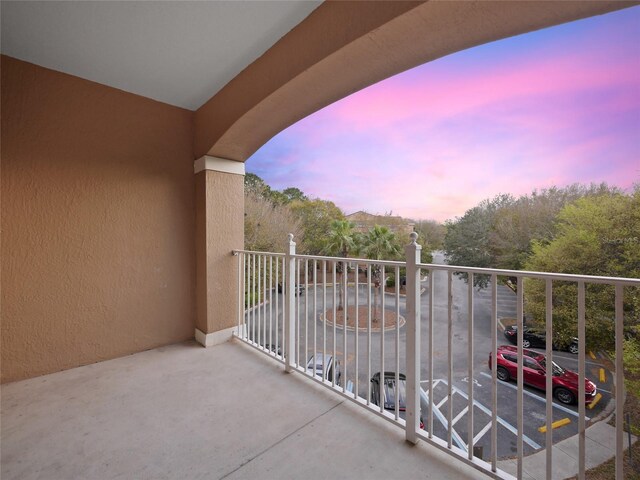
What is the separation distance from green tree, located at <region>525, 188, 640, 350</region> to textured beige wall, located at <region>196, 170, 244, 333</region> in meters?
2.79

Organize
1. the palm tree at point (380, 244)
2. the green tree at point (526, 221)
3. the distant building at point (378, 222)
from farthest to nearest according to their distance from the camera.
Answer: the palm tree at point (380, 244), the distant building at point (378, 222), the green tree at point (526, 221)

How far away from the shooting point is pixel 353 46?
1481 millimetres

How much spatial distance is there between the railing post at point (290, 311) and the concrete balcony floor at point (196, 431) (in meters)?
0.14

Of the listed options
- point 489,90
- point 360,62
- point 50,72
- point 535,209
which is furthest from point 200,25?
point 489,90

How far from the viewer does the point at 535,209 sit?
484cm

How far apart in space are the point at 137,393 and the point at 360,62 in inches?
110

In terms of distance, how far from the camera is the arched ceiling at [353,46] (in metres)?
1.21

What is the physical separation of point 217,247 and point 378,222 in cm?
725

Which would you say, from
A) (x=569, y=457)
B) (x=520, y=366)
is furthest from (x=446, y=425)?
(x=520, y=366)

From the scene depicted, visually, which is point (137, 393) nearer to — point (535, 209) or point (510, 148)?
point (535, 209)

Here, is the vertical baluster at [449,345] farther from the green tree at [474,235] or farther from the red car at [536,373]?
the green tree at [474,235]

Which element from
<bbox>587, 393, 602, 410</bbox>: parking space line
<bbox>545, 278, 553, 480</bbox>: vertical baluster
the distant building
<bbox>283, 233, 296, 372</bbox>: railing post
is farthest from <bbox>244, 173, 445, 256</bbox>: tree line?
<bbox>545, 278, 553, 480</bbox>: vertical baluster

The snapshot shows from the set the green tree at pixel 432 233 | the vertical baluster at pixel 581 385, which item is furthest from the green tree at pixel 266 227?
the vertical baluster at pixel 581 385

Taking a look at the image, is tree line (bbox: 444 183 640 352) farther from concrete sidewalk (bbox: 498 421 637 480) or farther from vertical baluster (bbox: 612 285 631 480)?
concrete sidewalk (bbox: 498 421 637 480)
